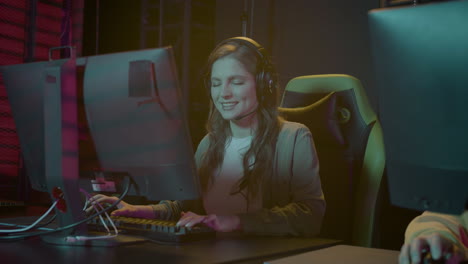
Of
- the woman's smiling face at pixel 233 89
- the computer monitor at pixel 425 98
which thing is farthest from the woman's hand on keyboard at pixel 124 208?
the computer monitor at pixel 425 98

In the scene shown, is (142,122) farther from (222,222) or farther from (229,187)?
(229,187)

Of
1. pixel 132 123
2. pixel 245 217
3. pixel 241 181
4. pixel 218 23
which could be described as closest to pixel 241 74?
pixel 241 181

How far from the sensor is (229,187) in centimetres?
167

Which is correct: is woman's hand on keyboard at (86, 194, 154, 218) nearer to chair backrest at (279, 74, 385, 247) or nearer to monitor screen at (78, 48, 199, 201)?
monitor screen at (78, 48, 199, 201)

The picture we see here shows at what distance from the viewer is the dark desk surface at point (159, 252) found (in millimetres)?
962

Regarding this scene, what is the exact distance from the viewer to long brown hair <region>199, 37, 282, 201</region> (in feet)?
5.36

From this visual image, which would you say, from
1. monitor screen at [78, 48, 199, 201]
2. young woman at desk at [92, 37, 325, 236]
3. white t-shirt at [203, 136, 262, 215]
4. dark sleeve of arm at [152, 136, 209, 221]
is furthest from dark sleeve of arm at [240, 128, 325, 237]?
monitor screen at [78, 48, 199, 201]

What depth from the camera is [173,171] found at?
1084 millimetres

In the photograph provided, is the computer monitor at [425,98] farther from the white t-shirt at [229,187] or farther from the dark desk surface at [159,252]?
the white t-shirt at [229,187]

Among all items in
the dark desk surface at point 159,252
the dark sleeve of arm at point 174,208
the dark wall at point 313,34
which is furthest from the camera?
the dark wall at point 313,34

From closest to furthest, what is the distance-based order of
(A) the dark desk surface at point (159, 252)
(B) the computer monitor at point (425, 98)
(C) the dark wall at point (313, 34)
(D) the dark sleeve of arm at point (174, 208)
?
(B) the computer monitor at point (425, 98)
(A) the dark desk surface at point (159, 252)
(D) the dark sleeve of arm at point (174, 208)
(C) the dark wall at point (313, 34)

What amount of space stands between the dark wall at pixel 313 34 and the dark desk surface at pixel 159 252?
136 centimetres

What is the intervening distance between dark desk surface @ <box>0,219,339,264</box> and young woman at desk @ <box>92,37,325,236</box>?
0.35 metres

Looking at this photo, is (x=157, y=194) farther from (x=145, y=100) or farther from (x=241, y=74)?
(x=241, y=74)
